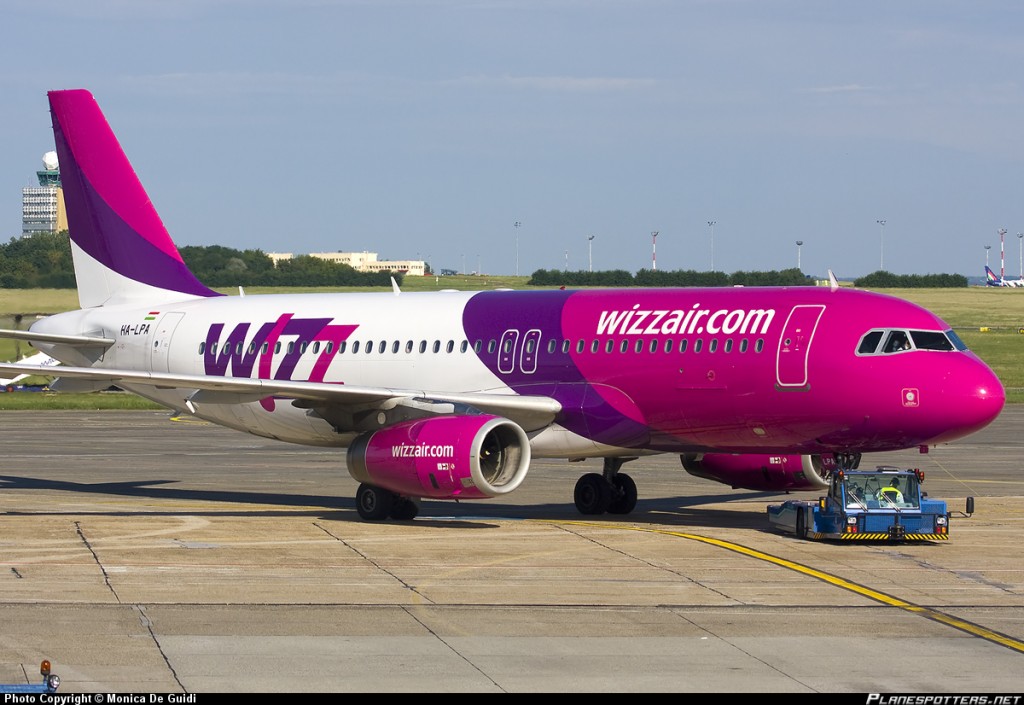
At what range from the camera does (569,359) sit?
2923cm

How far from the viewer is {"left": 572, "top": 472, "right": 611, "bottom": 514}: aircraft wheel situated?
31156 millimetres

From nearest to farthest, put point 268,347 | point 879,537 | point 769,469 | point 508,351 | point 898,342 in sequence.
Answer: point 879,537 < point 898,342 < point 508,351 < point 769,469 < point 268,347

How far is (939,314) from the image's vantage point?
380 ft

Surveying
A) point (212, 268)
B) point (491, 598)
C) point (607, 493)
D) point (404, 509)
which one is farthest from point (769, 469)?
point (212, 268)

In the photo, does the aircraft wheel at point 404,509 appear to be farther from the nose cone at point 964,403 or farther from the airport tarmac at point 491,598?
the nose cone at point 964,403

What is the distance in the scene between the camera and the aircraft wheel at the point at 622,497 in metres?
31.2

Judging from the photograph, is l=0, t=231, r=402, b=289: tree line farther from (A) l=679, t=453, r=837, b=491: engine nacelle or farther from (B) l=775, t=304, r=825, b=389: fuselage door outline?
(B) l=775, t=304, r=825, b=389: fuselage door outline

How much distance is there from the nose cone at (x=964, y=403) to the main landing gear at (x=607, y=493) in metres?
7.32

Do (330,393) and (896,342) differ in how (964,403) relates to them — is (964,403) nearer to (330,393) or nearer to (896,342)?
(896,342)

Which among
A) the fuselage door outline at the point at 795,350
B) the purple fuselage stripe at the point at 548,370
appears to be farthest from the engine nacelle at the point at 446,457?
the fuselage door outline at the point at 795,350

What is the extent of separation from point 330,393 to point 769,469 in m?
8.68

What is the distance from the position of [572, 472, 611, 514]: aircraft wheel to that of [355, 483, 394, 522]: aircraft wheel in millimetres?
4188

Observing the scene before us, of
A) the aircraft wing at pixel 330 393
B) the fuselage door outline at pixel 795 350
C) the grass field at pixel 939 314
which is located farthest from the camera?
the grass field at pixel 939 314
